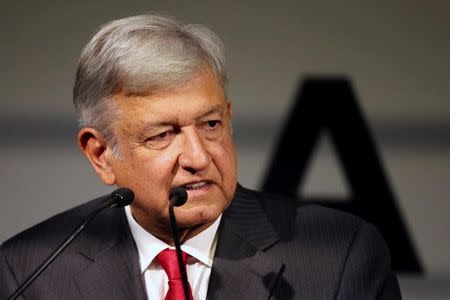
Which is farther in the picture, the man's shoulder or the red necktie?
the man's shoulder

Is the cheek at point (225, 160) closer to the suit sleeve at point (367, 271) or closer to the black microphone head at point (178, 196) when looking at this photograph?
the black microphone head at point (178, 196)

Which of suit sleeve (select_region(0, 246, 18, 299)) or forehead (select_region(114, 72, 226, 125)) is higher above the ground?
forehead (select_region(114, 72, 226, 125))

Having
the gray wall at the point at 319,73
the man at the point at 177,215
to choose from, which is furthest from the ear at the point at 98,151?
the gray wall at the point at 319,73

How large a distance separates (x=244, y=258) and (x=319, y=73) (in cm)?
77

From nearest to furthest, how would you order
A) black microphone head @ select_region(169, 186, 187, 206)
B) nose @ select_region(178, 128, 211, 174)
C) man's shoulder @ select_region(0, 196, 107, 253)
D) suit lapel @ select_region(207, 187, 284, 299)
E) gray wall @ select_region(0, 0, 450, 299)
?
1. black microphone head @ select_region(169, 186, 187, 206)
2. nose @ select_region(178, 128, 211, 174)
3. suit lapel @ select_region(207, 187, 284, 299)
4. man's shoulder @ select_region(0, 196, 107, 253)
5. gray wall @ select_region(0, 0, 450, 299)

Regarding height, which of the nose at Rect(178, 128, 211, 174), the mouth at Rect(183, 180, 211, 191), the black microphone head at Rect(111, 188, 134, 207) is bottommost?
the mouth at Rect(183, 180, 211, 191)

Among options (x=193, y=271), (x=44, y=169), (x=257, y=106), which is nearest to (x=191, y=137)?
(x=193, y=271)

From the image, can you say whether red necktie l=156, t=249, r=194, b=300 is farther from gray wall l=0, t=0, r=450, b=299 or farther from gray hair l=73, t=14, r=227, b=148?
gray wall l=0, t=0, r=450, b=299

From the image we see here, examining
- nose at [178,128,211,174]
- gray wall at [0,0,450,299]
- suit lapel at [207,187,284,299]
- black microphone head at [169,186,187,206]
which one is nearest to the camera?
black microphone head at [169,186,187,206]

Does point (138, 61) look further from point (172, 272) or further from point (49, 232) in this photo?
point (49, 232)

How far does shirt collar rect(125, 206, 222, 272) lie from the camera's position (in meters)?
1.95

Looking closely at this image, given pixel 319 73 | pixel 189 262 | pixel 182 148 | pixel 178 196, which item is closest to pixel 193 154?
pixel 182 148

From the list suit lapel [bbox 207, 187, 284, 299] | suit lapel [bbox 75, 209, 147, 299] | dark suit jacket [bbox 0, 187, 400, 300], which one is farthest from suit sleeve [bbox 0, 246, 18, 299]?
suit lapel [bbox 207, 187, 284, 299]

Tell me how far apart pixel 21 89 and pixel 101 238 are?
0.75 meters
